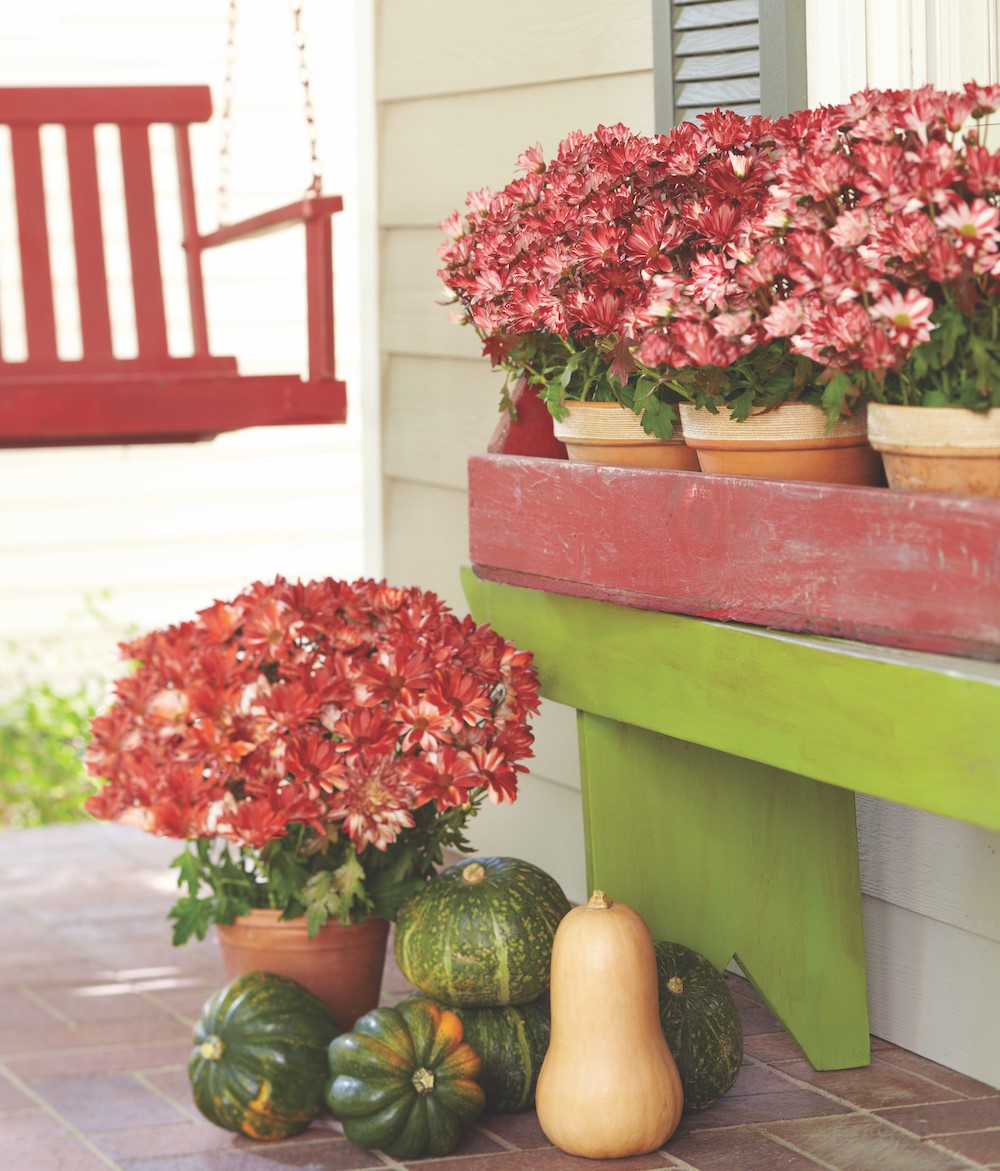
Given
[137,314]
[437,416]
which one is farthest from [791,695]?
[137,314]

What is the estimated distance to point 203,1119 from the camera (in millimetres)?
2451

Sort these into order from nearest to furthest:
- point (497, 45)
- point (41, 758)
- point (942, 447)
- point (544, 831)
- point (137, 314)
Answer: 1. point (942, 447)
2. point (497, 45)
3. point (544, 831)
4. point (137, 314)
5. point (41, 758)

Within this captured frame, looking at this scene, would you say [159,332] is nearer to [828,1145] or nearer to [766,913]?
[766,913]

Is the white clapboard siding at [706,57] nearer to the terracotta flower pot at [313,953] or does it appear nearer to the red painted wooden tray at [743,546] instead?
the red painted wooden tray at [743,546]

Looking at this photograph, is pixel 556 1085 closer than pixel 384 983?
Yes

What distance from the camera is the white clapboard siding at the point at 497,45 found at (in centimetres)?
287

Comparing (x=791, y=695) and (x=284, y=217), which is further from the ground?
(x=284, y=217)

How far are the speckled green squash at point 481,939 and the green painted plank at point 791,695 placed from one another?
0.27 m

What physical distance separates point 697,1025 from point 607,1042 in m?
0.22

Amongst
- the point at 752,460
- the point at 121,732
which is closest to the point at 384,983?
the point at 121,732

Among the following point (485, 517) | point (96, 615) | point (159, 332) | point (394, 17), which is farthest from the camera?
point (96, 615)

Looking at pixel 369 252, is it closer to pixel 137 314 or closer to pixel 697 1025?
pixel 137 314

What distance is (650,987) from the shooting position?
2.15 m

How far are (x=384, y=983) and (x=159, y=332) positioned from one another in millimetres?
1587
